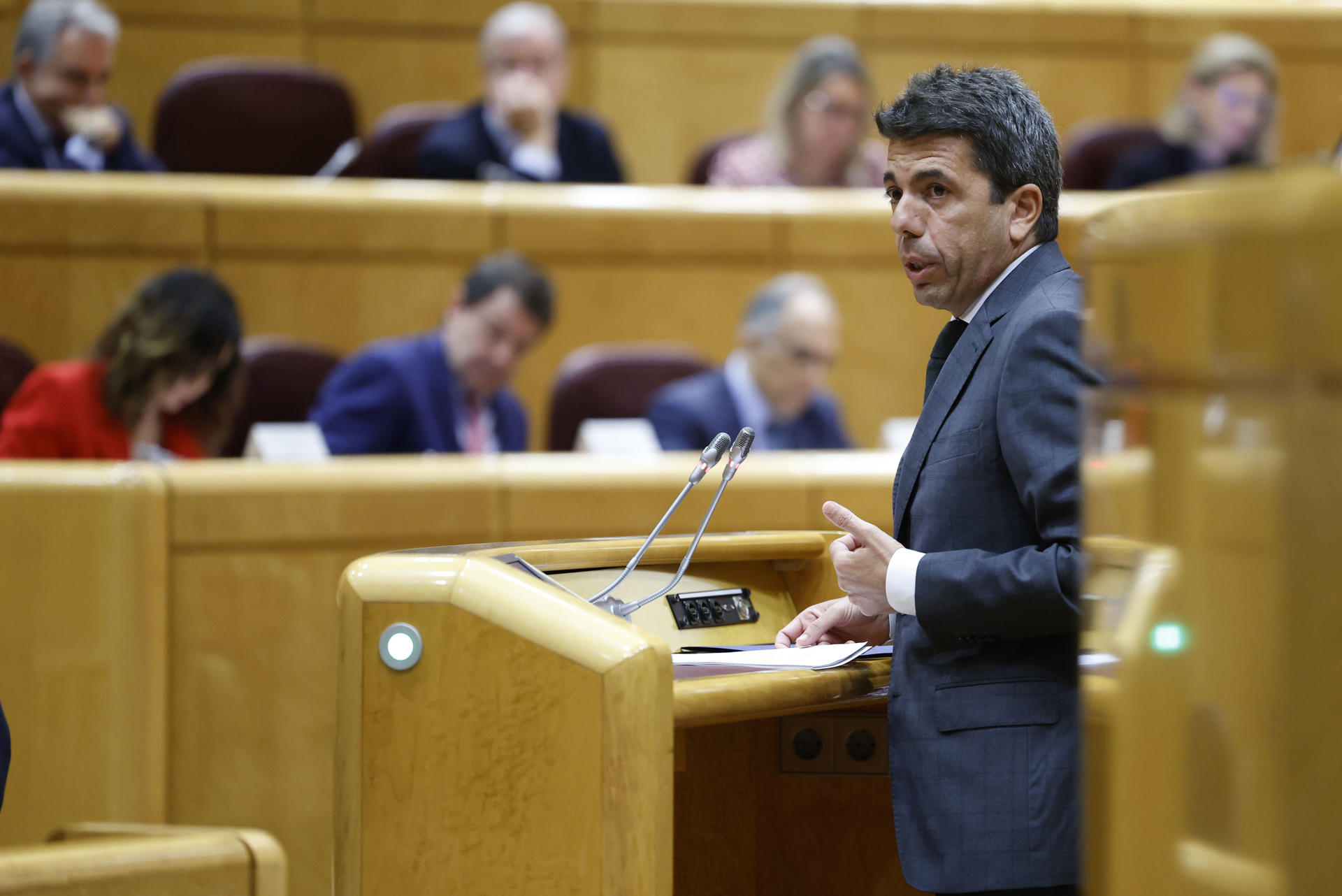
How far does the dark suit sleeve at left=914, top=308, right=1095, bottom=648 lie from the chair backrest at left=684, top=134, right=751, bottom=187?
177cm

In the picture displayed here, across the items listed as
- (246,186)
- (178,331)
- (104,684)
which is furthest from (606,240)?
(104,684)

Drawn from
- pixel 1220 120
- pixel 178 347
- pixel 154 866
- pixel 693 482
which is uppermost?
pixel 1220 120

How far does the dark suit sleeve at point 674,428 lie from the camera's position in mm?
1839

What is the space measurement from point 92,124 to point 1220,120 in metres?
1.68

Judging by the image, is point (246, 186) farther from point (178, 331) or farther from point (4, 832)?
point (4, 832)

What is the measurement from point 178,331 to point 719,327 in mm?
811

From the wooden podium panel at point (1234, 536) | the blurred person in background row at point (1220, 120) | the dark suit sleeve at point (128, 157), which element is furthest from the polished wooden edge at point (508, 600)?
the blurred person in background row at point (1220, 120)

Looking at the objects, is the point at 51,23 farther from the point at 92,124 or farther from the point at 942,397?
the point at 942,397

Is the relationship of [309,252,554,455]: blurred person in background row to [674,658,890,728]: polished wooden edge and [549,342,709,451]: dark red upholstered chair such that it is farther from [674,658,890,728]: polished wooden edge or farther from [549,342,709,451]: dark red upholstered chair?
[674,658,890,728]: polished wooden edge

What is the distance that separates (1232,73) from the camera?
236 cm

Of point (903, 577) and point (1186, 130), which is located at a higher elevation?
point (1186, 130)

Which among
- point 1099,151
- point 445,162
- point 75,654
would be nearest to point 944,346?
point 75,654

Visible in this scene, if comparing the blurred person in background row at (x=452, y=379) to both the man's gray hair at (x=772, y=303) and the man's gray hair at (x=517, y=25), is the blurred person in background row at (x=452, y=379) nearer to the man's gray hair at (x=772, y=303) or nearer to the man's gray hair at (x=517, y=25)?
the man's gray hair at (x=772, y=303)

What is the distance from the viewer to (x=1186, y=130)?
2.42 meters
